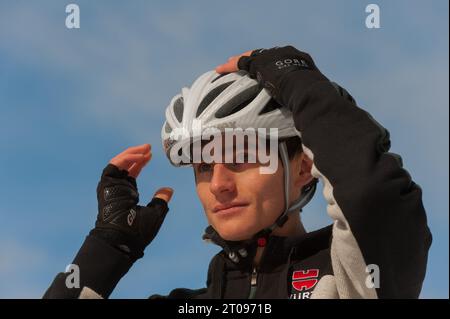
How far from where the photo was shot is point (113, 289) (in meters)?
5.59

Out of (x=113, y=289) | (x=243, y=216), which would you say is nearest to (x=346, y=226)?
(x=243, y=216)

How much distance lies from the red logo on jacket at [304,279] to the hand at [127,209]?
1.61 meters

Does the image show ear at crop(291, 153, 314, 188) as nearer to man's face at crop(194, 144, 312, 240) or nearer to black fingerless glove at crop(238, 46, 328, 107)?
man's face at crop(194, 144, 312, 240)

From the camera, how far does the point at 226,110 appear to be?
17.3 feet

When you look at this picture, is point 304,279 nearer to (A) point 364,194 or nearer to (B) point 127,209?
(A) point 364,194

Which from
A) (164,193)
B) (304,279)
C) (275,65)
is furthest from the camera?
(164,193)

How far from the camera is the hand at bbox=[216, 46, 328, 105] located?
4.84 m

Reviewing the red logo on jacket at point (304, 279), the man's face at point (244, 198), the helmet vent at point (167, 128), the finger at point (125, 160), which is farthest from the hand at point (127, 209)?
the red logo on jacket at point (304, 279)

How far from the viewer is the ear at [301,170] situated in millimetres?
5316

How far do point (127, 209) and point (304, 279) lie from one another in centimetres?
187

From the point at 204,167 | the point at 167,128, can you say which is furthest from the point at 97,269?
the point at 167,128

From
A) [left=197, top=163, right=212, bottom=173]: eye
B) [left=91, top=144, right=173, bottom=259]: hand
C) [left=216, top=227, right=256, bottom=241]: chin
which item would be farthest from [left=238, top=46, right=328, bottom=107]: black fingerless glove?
[left=91, top=144, right=173, bottom=259]: hand
